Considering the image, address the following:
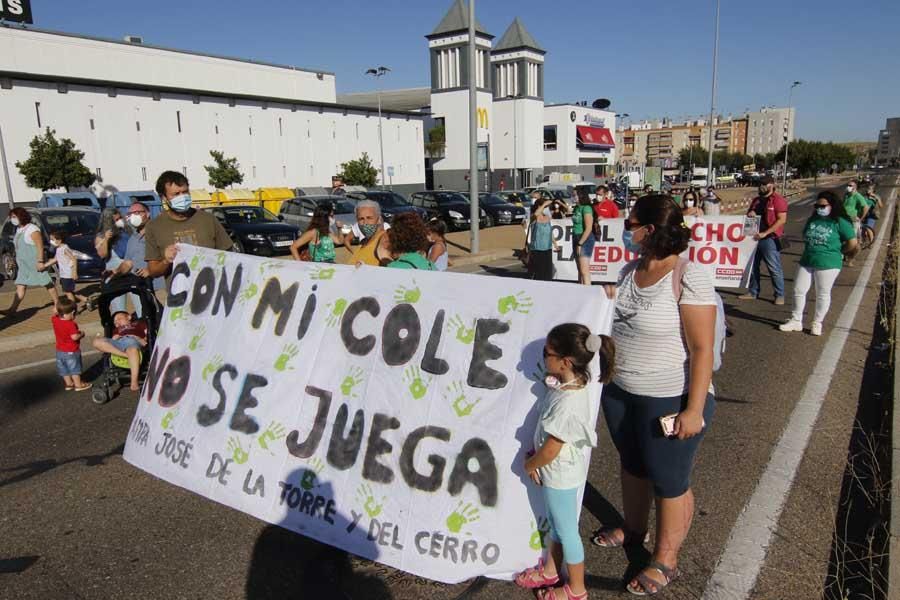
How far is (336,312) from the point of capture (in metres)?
3.60

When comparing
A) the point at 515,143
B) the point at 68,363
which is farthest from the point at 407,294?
the point at 515,143

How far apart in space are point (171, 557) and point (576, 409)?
7.54 ft

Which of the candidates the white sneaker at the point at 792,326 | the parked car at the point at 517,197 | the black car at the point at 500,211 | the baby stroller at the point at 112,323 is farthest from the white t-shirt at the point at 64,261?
the parked car at the point at 517,197

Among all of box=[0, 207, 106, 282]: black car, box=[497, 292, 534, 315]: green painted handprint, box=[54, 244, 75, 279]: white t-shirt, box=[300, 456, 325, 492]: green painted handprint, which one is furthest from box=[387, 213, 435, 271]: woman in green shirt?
box=[0, 207, 106, 282]: black car

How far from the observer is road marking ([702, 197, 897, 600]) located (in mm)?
3045

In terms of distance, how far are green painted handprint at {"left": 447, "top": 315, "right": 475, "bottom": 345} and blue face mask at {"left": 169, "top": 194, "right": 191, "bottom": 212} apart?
10.2 feet

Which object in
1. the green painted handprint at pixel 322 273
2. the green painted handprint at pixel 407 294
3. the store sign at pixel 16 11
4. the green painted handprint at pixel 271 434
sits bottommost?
the green painted handprint at pixel 271 434

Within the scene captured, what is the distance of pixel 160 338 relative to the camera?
14.1 ft

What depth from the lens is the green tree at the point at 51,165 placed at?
32.8 meters

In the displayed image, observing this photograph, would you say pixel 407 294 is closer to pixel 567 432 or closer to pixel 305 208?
pixel 567 432

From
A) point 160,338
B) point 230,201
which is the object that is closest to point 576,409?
point 160,338

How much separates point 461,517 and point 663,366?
3.75ft

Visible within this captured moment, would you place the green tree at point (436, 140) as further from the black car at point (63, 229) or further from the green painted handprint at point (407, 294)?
the green painted handprint at point (407, 294)

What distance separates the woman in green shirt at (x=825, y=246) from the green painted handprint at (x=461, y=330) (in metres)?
6.17
